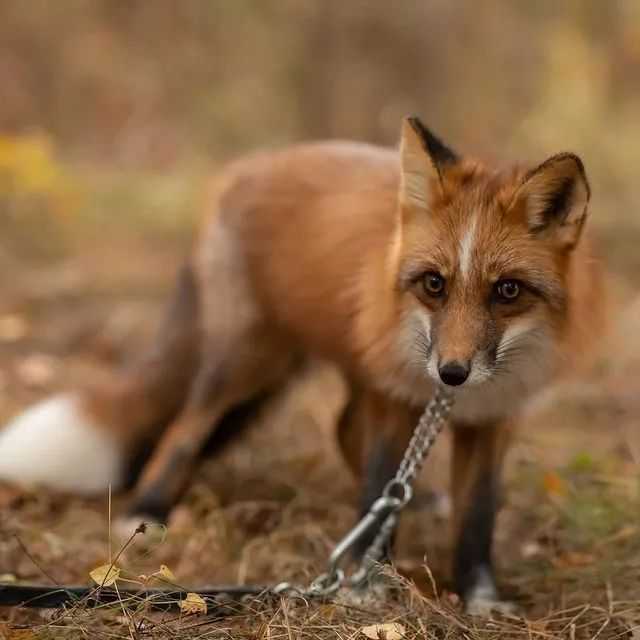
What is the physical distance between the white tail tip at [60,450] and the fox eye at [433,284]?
2002 millimetres

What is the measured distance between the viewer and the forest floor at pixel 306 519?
257 centimetres

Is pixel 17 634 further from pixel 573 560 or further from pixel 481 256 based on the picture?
pixel 573 560

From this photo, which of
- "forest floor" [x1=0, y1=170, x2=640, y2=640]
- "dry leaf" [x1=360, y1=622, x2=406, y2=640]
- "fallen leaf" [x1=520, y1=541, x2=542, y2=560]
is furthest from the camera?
"fallen leaf" [x1=520, y1=541, x2=542, y2=560]

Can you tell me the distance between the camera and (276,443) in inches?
197

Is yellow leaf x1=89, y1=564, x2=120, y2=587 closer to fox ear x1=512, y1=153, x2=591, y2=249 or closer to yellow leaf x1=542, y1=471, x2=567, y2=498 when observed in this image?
fox ear x1=512, y1=153, x2=591, y2=249

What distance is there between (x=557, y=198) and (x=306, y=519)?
1851mm

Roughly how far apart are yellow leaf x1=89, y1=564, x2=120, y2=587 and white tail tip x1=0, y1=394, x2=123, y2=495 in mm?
1821

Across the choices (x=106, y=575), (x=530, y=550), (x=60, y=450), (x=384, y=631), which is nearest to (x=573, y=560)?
(x=530, y=550)

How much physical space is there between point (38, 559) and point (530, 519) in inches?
76.7

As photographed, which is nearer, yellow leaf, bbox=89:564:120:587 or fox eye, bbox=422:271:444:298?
yellow leaf, bbox=89:564:120:587

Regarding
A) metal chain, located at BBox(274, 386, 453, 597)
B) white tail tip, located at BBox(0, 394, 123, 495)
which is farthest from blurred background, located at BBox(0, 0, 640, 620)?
metal chain, located at BBox(274, 386, 453, 597)

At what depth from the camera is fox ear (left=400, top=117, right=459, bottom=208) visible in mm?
2814

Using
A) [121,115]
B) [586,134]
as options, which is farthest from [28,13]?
[586,134]

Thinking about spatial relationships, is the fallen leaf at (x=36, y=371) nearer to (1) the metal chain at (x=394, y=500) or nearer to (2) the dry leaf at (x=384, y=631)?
(1) the metal chain at (x=394, y=500)
